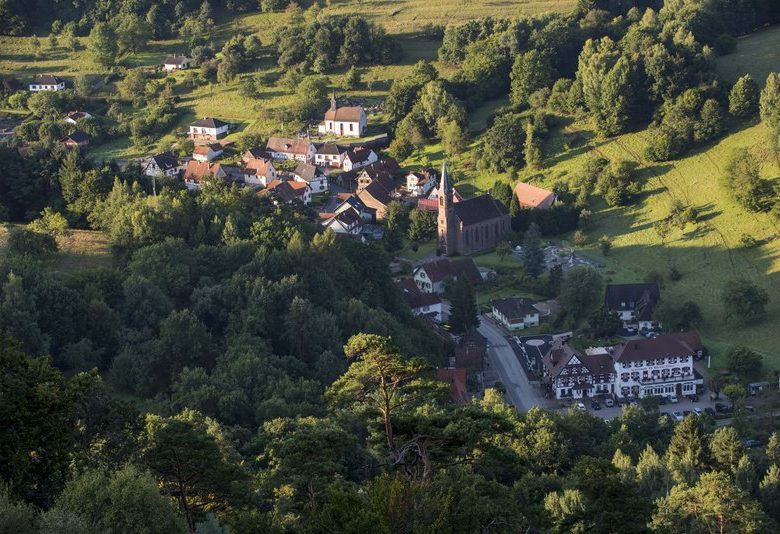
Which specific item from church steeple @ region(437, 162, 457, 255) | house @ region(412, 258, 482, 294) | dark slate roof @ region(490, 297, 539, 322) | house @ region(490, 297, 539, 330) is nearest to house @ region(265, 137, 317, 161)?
church steeple @ region(437, 162, 457, 255)

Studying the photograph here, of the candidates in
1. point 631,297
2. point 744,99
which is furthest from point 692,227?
point 744,99

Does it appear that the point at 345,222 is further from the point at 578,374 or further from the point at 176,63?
the point at 176,63

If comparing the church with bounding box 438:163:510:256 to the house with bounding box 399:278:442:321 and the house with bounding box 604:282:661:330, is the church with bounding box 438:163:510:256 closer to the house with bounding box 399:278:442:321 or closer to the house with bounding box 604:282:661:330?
the house with bounding box 399:278:442:321

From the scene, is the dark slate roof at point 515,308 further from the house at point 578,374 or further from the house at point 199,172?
the house at point 199,172

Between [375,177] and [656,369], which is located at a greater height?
[375,177]

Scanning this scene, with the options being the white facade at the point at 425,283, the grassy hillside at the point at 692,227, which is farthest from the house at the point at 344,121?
the white facade at the point at 425,283
